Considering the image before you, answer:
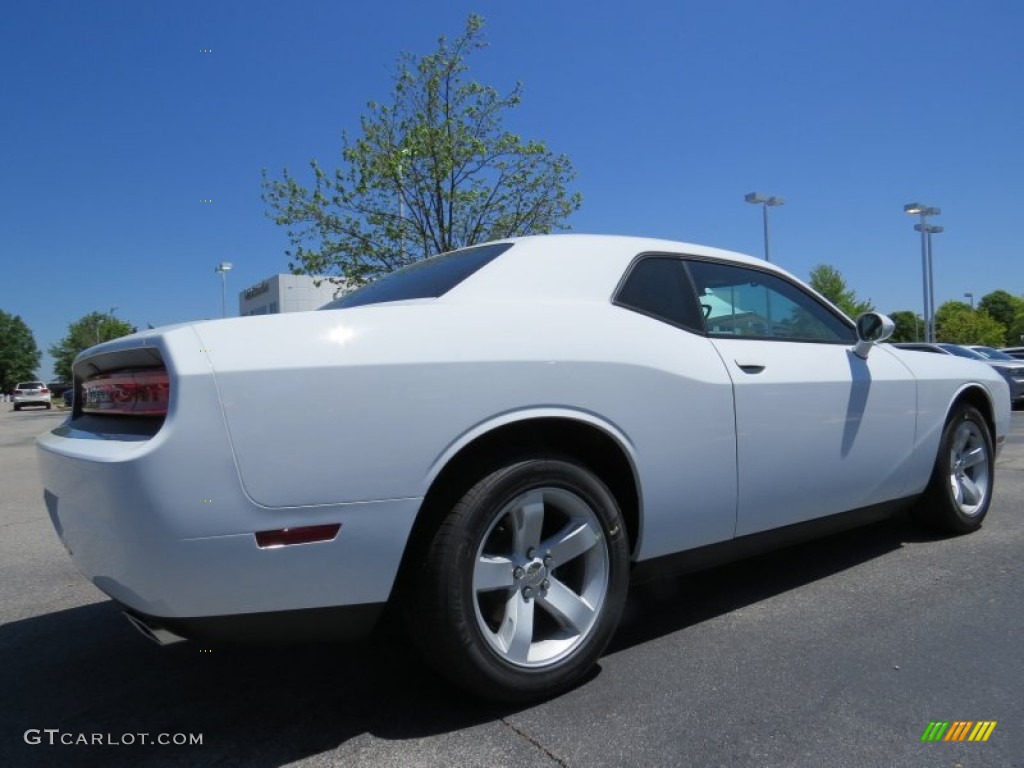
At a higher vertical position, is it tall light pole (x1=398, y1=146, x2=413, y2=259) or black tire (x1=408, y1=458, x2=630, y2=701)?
tall light pole (x1=398, y1=146, x2=413, y2=259)

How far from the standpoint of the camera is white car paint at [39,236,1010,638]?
1.81 meters

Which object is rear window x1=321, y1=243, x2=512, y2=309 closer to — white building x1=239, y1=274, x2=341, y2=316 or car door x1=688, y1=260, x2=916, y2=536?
car door x1=688, y1=260, x2=916, y2=536

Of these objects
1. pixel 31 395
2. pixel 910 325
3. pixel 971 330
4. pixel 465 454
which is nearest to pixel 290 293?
pixel 31 395

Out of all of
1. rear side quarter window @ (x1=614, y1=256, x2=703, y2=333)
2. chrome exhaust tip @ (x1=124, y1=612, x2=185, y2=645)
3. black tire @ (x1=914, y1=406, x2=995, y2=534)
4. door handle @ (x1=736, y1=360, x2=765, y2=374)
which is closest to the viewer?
chrome exhaust tip @ (x1=124, y1=612, x2=185, y2=645)

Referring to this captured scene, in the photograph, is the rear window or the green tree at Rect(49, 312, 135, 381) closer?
the rear window

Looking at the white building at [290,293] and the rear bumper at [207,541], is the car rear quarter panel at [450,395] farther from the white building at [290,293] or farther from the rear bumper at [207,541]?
the white building at [290,293]

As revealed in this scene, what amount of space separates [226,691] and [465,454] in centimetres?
124

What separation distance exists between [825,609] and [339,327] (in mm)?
2470

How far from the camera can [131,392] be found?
2.11 m

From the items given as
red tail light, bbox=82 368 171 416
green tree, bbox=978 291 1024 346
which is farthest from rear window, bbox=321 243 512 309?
green tree, bbox=978 291 1024 346

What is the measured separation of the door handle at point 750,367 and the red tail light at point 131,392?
209cm

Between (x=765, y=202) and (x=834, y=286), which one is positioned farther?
(x=834, y=286)

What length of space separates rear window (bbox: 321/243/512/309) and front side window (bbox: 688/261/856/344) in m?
0.93

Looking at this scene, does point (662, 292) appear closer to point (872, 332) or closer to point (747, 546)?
point (747, 546)
